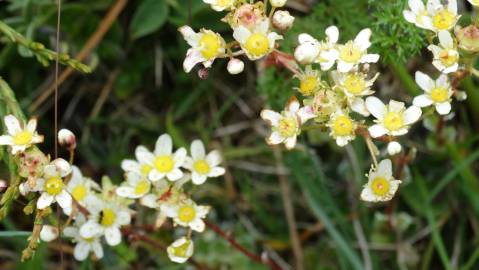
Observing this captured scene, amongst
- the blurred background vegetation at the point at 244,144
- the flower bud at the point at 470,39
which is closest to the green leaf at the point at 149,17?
the blurred background vegetation at the point at 244,144

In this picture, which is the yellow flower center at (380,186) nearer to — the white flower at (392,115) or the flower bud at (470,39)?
the white flower at (392,115)

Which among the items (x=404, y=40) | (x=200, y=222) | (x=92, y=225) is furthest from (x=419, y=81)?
(x=92, y=225)

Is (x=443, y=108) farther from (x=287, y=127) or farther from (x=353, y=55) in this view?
(x=287, y=127)

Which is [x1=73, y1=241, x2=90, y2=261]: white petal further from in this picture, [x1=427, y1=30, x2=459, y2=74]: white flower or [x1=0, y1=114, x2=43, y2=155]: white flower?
[x1=427, y1=30, x2=459, y2=74]: white flower

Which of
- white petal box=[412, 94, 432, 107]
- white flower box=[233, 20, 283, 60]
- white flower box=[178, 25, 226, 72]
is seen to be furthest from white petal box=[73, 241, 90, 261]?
white petal box=[412, 94, 432, 107]

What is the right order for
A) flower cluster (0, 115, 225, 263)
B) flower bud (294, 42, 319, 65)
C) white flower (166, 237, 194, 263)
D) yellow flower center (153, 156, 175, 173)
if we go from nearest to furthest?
flower bud (294, 42, 319, 65)
flower cluster (0, 115, 225, 263)
white flower (166, 237, 194, 263)
yellow flower center (153, 156, 175, 173)

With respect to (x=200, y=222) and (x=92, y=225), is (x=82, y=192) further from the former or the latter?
(x=200, y=222)

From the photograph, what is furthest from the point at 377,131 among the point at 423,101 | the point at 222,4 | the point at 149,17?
the point at 149,17
